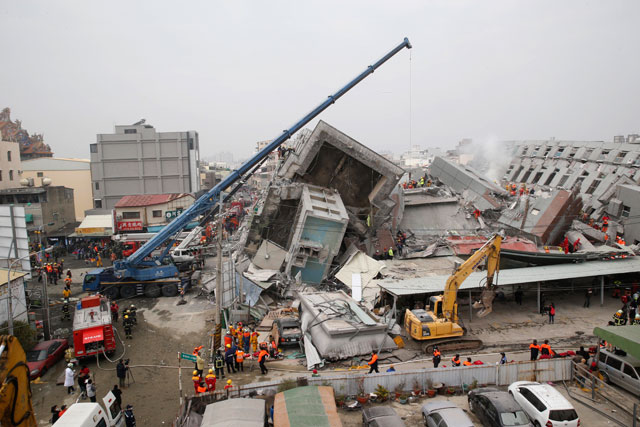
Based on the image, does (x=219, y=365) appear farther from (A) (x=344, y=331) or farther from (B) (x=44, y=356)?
(B) (x=44, y=356)

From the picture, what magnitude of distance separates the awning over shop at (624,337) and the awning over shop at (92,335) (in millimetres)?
17361

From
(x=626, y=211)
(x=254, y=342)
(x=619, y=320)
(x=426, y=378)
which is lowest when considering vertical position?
(x=254, y=342)

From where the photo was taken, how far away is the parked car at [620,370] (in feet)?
40.0

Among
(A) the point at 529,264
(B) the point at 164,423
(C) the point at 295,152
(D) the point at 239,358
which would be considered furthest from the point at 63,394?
(A) the point at 529,264

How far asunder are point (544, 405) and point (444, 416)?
266 centimetres

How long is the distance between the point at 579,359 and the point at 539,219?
15.6 metres

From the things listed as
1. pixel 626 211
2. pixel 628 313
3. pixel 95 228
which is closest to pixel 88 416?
pixel 628 313

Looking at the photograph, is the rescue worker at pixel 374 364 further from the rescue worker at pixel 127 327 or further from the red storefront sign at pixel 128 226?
the red storefront sign at pixel 128 226

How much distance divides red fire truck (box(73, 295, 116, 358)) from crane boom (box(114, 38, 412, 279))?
6566 mm

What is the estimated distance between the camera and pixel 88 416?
31.9 ft

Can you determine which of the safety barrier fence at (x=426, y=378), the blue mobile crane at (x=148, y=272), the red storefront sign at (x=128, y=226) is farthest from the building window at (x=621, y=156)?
the red storefront sign at (x=128, y=226)

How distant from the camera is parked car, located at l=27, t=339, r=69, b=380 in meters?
15.1

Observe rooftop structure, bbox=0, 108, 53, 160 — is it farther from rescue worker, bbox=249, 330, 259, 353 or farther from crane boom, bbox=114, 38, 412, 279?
rescue worker, bbox=249, 330, 259, 353

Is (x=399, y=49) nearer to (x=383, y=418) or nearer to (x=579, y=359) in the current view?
(x=579, y=359)
